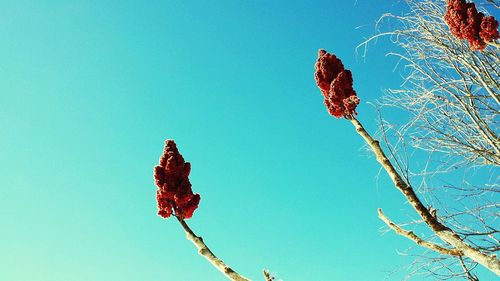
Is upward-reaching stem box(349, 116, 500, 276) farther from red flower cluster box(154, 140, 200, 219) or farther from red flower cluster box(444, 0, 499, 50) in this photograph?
red flower cluster box(444, 0, 499, 50)

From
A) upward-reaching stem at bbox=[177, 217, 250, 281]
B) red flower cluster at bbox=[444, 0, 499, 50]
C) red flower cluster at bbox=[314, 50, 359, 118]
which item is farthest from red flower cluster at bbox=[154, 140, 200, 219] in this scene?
red flower cluster at bbox=[444, 0, 499, 50]

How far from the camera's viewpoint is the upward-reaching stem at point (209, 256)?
394 centimetres

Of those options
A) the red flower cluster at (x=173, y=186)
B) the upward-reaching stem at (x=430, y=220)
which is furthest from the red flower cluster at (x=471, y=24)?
the red flower cluster at (x=173, y=186)

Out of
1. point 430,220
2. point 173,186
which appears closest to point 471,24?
point 430,220

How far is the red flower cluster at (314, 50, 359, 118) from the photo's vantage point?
5.11 metres

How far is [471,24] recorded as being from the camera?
604 cm

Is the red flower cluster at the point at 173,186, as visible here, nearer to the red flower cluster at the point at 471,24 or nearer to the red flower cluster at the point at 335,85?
the red flower cluster at the point at 335,85

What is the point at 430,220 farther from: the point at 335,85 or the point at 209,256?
the point at 209,256

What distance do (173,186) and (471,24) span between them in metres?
4.98

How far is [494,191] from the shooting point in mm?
5934

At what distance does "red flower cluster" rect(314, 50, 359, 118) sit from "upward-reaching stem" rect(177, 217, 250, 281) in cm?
237

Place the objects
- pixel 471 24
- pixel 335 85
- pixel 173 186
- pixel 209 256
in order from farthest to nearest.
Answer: pixel 471 24
pixel 335 85
pixel 173 186
pixel 209 256

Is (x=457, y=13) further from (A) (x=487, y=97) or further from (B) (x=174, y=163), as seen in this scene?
(B) (x=174, y=163)

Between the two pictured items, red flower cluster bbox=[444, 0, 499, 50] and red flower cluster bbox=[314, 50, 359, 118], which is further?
red flower cluster bbox=[444, 0, 499, 50]
